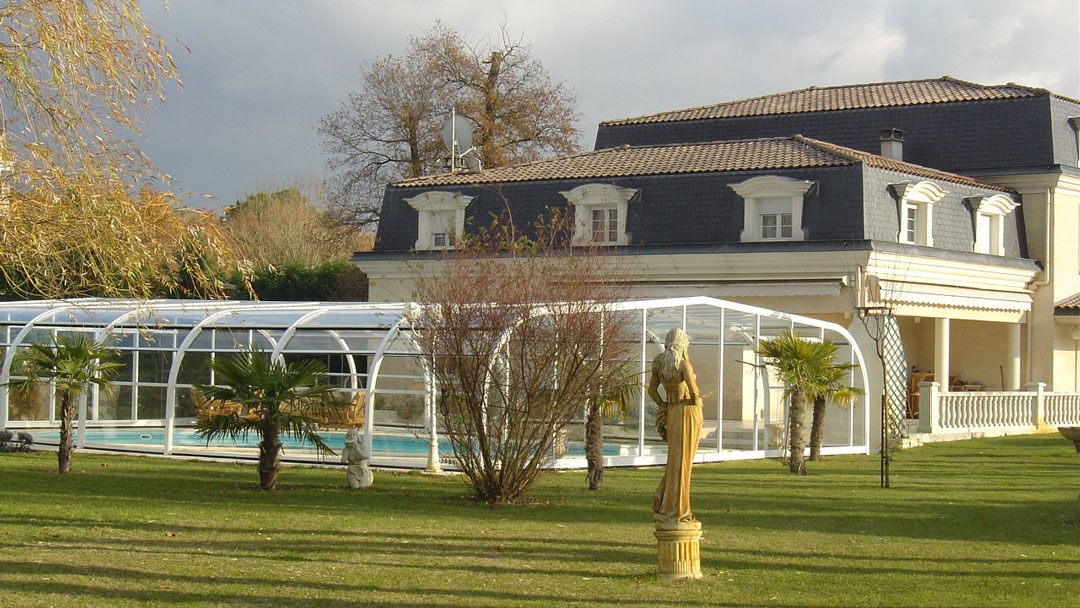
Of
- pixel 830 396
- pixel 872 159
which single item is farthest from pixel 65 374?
pixel 872 159

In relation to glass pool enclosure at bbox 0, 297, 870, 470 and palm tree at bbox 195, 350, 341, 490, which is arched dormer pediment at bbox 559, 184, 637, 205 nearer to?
glass pool enclosure at bbox 0, 297, 870, 470

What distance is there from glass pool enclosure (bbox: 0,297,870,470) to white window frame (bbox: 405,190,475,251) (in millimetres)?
8865

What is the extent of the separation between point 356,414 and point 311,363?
18.4ft

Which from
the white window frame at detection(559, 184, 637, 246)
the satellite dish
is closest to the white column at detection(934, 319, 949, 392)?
the white window frame at detection(559, 184, 637, 246)

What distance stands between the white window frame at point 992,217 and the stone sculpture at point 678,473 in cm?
2396

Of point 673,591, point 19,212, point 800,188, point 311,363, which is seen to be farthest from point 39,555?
point 800,188

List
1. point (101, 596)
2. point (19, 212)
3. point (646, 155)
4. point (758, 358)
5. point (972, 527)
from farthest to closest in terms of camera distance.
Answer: point (646, 155)
point (758, 358)
point (972, 527)
point (19, 212)
point (101, 596)

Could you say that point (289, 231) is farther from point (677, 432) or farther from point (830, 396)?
point (677, 432)

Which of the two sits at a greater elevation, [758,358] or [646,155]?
[646,155]

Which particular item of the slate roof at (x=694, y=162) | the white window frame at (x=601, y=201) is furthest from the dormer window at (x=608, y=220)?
the slate roof at (x=694, y=162)

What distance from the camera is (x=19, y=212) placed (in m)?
8.72

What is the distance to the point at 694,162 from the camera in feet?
103

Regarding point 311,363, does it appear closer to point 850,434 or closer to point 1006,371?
point 850,434

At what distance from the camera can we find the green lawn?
8.79m
